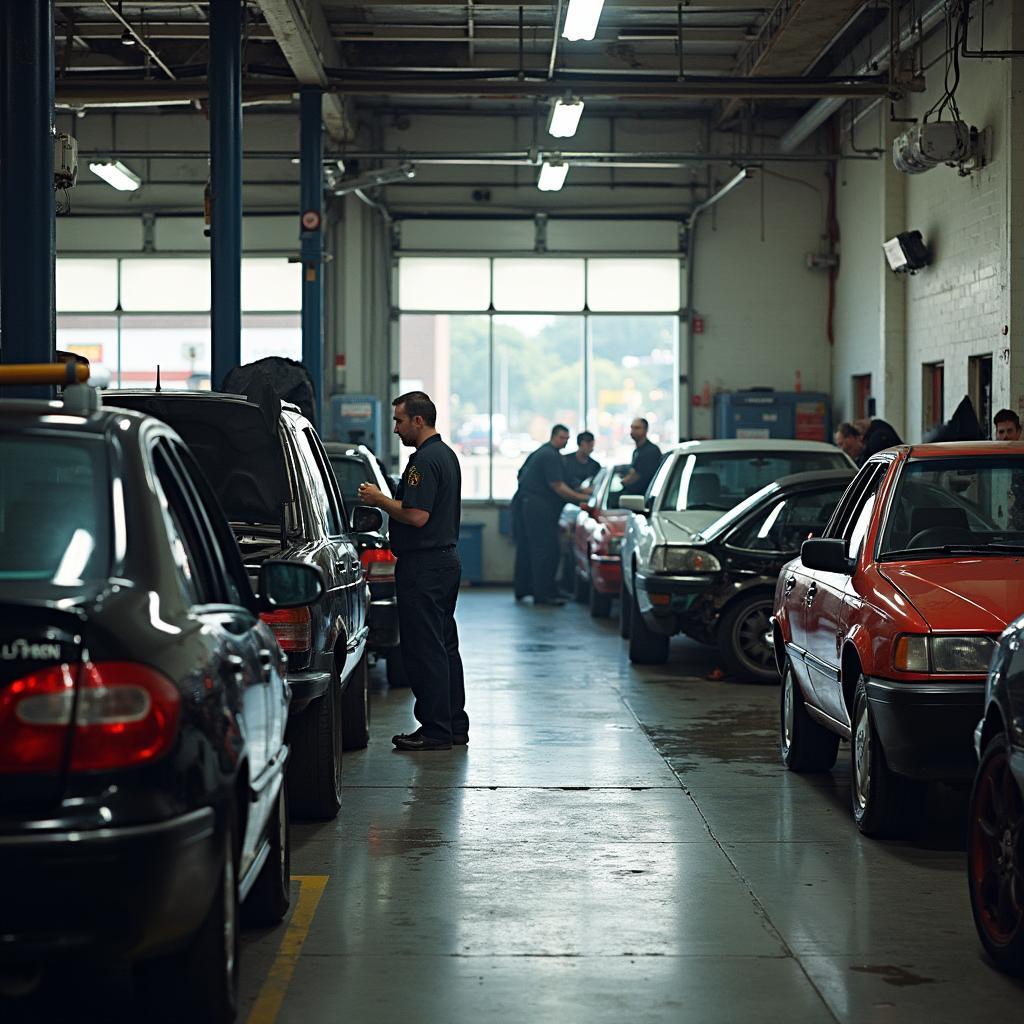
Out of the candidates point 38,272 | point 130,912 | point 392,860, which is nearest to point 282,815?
point 392,860

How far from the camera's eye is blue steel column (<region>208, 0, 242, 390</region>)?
13758mm

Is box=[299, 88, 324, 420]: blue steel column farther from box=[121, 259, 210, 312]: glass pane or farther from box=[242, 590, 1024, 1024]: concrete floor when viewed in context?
box=[242, 590, 1024, 1024]: concrete floor

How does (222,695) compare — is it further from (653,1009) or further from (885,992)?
(885,992)

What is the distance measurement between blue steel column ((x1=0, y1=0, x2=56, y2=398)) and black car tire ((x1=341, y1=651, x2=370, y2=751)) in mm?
2516

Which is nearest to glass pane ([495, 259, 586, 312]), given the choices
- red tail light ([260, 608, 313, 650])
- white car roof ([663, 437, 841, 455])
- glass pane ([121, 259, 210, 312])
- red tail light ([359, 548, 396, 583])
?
glass pane ([121, 259, 210, 312])

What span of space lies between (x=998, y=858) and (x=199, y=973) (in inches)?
100

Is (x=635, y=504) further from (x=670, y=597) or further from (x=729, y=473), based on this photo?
(x=670, y=597)

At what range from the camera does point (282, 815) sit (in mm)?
5531

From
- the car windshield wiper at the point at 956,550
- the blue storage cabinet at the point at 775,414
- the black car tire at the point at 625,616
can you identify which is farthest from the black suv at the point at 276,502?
the blue storage cabinet at the point at 775,414

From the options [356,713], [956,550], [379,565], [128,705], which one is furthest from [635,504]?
[128,705]

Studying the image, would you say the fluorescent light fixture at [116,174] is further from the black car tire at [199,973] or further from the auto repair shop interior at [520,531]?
the black car tire at [199,973]

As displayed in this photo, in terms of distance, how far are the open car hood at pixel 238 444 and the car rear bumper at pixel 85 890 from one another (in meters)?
4.05

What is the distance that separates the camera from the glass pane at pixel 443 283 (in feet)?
81.5

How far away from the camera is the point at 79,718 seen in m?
3.37
